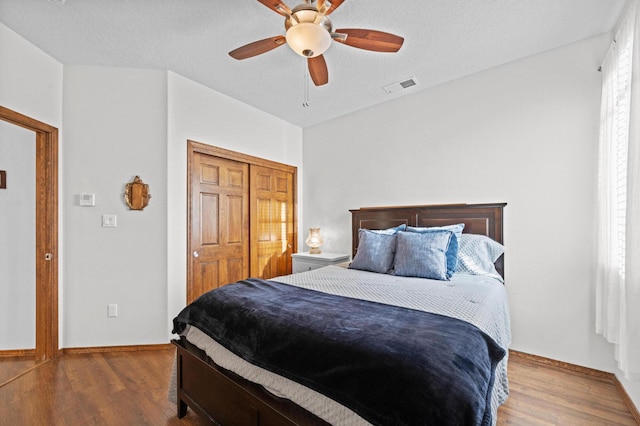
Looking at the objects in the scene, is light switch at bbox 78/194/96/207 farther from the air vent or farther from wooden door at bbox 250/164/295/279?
the air vent

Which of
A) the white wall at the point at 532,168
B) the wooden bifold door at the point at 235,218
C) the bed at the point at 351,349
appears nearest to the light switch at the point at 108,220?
the wooden bifold door at the point at 235,218

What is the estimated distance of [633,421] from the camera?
5.77 feet

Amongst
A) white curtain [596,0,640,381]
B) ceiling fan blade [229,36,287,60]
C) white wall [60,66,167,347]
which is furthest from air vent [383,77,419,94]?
white wall [60,66,167,347]

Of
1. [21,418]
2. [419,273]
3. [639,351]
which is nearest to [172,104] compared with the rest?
[21,418]

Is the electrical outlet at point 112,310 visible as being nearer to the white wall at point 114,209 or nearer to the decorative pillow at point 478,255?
the white wall at point 114,209

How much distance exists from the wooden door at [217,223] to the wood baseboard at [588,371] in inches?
119

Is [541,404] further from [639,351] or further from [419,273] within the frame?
[419,273]

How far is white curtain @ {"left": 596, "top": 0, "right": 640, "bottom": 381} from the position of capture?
58.3 inches

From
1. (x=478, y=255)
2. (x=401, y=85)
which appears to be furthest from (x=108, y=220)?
(x=478, y=255)

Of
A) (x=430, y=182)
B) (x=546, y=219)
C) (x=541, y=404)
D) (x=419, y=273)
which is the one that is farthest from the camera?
(x=430, y=182)

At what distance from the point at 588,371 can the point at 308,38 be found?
3.20m

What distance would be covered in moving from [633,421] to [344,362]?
6.87ft

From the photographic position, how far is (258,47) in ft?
6.37

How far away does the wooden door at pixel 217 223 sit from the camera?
10.2 feet
